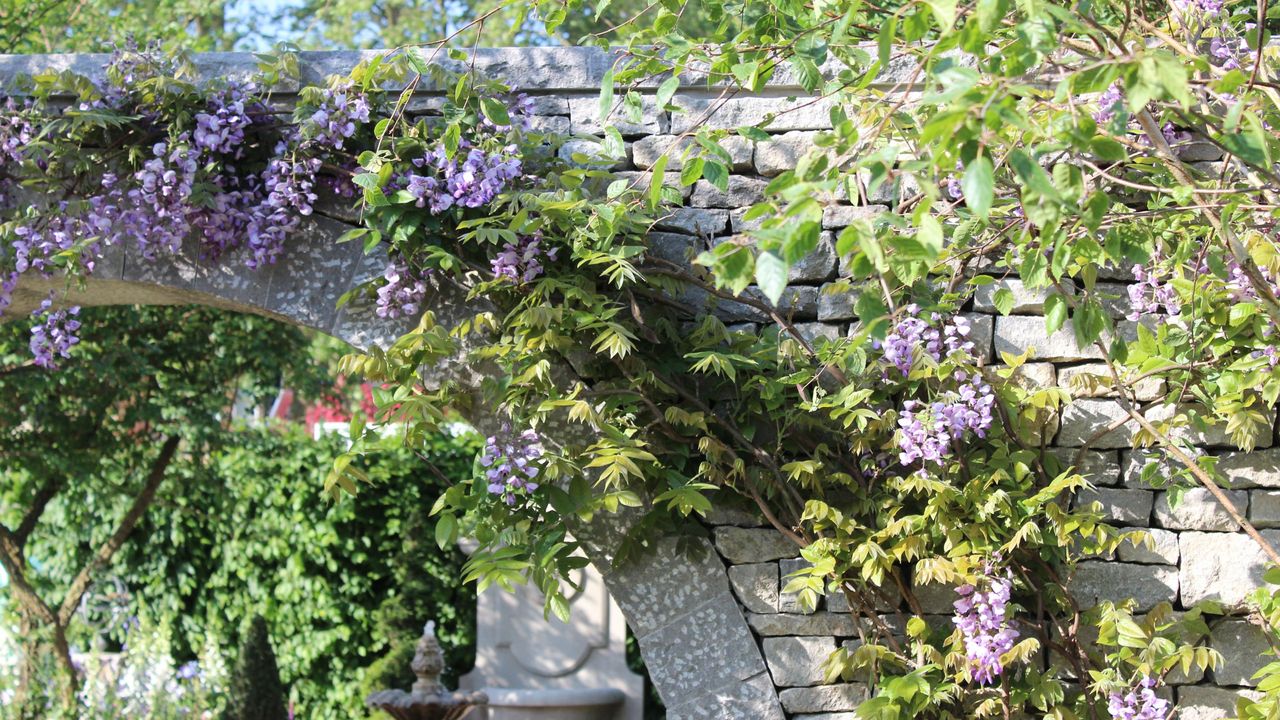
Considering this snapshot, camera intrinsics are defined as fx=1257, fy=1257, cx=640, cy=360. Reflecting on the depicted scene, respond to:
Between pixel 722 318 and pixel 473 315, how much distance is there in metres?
0.57

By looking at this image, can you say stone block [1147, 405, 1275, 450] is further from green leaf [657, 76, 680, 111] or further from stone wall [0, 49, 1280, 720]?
green leaf [657, 76, 680, 111]

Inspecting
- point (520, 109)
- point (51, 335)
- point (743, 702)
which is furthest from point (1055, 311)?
point (51, 335)

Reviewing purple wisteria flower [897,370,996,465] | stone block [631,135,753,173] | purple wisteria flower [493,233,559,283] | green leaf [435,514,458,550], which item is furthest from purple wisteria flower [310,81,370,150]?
purple wisteria flower [897,370,996,465]

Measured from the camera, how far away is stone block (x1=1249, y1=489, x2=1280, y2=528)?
2.72 metres

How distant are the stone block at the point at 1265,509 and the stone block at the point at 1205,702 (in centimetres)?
36

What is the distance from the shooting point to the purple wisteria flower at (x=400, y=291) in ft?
9.13

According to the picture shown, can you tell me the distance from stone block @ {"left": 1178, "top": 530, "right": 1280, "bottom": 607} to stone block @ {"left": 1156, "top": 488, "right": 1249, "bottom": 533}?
2 cm

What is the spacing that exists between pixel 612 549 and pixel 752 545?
316 mm

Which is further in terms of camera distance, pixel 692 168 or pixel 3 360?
pixel 3 360

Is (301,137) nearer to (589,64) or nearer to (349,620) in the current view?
(589,64)

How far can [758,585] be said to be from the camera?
282cm

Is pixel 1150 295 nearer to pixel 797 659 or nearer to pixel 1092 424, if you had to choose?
pixel 1092 424

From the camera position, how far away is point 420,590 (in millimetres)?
5945

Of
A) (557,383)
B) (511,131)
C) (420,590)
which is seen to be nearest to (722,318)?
(557,383)
